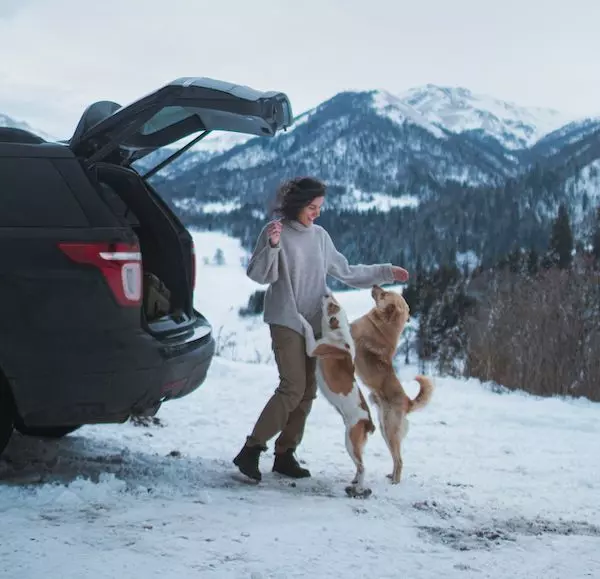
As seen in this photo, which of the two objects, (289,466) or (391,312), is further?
(289,466)

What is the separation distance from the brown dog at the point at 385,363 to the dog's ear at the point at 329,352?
185 millimetres

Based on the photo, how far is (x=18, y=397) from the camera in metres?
3.58

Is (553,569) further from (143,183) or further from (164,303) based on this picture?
(143,183)

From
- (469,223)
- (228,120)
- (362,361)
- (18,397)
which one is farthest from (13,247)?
(469,223)

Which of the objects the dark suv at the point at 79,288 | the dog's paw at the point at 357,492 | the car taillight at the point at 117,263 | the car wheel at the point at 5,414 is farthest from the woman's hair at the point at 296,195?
the car wheel at the point at 5,414

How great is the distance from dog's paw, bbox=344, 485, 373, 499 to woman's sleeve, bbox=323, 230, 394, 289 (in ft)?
4.43

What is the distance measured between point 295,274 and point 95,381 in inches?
57.2

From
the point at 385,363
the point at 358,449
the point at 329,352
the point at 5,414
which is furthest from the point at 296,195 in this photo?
the point at 5,414

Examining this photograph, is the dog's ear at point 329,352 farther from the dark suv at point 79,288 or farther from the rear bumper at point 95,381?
the rear bumper at point 95,381

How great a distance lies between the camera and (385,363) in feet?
14.7

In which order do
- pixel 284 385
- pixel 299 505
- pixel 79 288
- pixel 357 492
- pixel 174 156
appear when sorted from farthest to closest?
pixel 174 156 → pixel 284 385 → pixel 357 492 → pixel 299 505 → pixel 79 288

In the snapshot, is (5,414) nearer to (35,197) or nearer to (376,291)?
(35,197)

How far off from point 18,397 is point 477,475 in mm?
3160

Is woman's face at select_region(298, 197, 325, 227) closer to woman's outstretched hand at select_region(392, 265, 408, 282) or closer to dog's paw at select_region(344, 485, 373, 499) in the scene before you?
woman's outstretched hand at select_region(392, 265, 408, 282)
